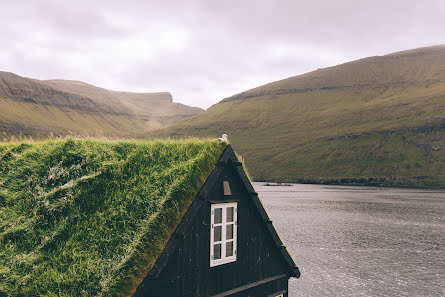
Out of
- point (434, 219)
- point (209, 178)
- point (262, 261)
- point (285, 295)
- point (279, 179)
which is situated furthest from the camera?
point (279, 179)

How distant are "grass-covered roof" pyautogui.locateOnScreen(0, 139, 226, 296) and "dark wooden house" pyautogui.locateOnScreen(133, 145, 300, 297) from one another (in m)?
0.35

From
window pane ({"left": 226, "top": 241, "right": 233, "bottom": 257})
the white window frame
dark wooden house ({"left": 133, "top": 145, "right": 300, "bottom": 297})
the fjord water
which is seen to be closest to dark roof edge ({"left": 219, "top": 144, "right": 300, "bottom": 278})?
dark wooden house ({"left": 133, "top": 145, "right": 300, "bottom": 297})

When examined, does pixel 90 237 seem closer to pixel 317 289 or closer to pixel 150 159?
pixel 150 159

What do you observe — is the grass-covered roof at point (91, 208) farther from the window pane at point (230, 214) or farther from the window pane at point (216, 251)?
the window pane at point (216, 251)

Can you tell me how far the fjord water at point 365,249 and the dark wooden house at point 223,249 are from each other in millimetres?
24039

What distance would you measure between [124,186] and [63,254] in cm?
231

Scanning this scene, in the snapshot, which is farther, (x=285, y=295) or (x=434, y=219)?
(x=434, y=219)

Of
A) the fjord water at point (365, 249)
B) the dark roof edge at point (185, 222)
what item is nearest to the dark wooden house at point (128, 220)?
the dark roof edge at point (185, 222)

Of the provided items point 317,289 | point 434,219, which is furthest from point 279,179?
point 317,289

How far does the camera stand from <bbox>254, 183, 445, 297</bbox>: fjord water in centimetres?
3553

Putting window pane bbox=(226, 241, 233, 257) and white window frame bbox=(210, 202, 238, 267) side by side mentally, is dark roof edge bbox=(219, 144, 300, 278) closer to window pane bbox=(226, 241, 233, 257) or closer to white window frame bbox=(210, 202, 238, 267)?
white window frame bbox=(210, 202, 238, 267)

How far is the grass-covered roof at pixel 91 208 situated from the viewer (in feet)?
25.7

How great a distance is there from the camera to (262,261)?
11766 millimetres

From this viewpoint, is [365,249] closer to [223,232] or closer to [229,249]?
[229,249]
